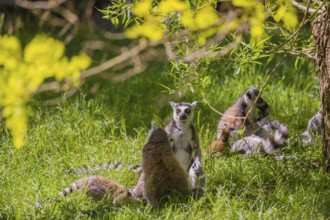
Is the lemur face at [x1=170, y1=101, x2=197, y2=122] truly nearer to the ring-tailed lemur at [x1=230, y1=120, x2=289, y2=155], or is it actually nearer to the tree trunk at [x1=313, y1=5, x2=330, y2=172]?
the ring-tailed lemur at [x1=230, y1=120, x2=289, y2=155]

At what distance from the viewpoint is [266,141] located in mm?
5359

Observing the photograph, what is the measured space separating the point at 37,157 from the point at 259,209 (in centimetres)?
180

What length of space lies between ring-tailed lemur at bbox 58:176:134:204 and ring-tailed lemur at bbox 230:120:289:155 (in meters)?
1.04

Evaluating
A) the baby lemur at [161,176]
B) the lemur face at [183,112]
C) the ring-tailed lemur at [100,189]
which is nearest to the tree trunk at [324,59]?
the lemur face at [183,112]

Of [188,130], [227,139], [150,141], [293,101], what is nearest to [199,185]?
[150,141]

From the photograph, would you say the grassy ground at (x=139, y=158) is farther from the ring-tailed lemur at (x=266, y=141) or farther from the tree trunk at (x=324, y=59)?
the tree trunk at (x=324, y=59)

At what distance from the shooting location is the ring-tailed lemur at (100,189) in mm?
4367

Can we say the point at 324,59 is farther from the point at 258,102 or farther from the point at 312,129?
the point at 258,102

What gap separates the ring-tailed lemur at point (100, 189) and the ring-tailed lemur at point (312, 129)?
5.54 ft

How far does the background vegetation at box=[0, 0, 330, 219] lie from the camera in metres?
4.11

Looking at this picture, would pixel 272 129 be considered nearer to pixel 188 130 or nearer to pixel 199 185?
pixel 188 130

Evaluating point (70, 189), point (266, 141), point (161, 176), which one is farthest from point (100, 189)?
point (266, 141)

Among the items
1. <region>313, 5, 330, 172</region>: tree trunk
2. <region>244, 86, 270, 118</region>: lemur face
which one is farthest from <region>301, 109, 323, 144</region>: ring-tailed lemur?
<region>313, 5, 330, 172</region>: tree trunk

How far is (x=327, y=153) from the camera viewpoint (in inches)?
190
